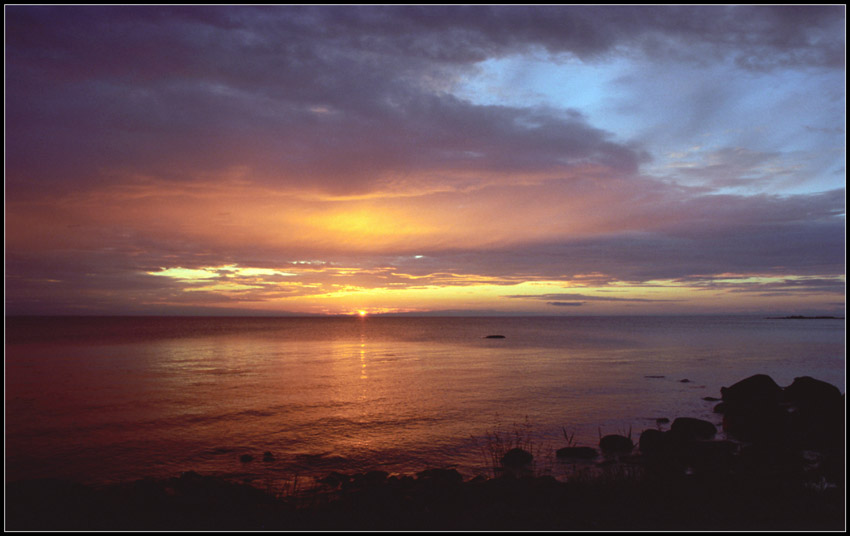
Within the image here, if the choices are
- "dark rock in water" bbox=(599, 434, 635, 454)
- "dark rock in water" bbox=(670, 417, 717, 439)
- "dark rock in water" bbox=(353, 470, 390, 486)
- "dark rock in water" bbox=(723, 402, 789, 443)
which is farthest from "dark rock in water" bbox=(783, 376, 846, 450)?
"dark rock in water" bbox=(353, 470, 390, 486)

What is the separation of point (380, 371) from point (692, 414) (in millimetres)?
31921

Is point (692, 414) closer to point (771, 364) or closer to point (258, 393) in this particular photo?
point (258, 393)

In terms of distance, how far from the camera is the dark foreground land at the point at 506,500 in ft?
33.7

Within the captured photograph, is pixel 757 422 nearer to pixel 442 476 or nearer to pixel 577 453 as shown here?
pixel 577 453

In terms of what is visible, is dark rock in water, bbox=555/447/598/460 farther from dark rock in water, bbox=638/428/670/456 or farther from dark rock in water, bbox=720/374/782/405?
dark rock in water, bbox=720/374/782/405

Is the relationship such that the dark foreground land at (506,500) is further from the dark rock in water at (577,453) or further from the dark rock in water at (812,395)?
the dark rock in water at (812,395)

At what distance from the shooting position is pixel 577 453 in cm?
1931

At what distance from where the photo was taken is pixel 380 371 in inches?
2031

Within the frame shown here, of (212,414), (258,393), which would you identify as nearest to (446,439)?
(212,414)

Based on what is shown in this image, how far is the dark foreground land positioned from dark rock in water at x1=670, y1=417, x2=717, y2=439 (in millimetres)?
3292

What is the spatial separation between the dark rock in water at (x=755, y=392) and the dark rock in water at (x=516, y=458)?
719 inches

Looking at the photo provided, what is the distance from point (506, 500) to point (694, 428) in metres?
15.5

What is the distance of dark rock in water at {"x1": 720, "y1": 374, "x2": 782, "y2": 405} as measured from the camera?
28172 millimetres

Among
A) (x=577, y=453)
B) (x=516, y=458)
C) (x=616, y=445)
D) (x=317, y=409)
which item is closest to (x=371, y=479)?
(x=516, y=458)
